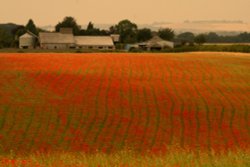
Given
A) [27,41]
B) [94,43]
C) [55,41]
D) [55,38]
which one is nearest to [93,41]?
[94,43]

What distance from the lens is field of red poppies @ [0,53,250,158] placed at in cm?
3084

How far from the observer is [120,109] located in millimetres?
37844

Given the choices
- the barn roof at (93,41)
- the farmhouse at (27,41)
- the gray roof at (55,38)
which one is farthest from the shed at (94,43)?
the farmhouse at (27,41)

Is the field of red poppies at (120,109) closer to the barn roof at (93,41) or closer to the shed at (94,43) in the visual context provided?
the shed at (94,43)

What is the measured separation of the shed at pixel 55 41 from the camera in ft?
596

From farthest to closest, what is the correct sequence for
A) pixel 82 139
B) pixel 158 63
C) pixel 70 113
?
pixel 158 63
pixel 70 113
pixel 82 139

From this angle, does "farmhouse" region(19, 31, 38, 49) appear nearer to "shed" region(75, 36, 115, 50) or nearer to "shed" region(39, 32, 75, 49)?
"shed" region(39, 32, 75, 49)

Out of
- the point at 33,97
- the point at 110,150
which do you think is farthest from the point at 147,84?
the point at 110,150

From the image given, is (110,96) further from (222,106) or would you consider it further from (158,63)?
(158,63)

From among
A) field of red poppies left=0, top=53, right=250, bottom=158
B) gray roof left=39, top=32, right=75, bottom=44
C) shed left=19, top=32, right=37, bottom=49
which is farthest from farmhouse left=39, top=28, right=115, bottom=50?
field of red poppies left=0, top=53, right=250, bottom=158

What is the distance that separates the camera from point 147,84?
4769cm

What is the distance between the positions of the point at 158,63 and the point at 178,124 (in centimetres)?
3072

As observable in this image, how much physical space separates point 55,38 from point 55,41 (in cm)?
115

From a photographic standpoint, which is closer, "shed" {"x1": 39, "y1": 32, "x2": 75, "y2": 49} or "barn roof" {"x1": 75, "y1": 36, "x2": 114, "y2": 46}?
"shed" {"x1": 39, "y1": 32, "x2": 75, "y2": 49}
